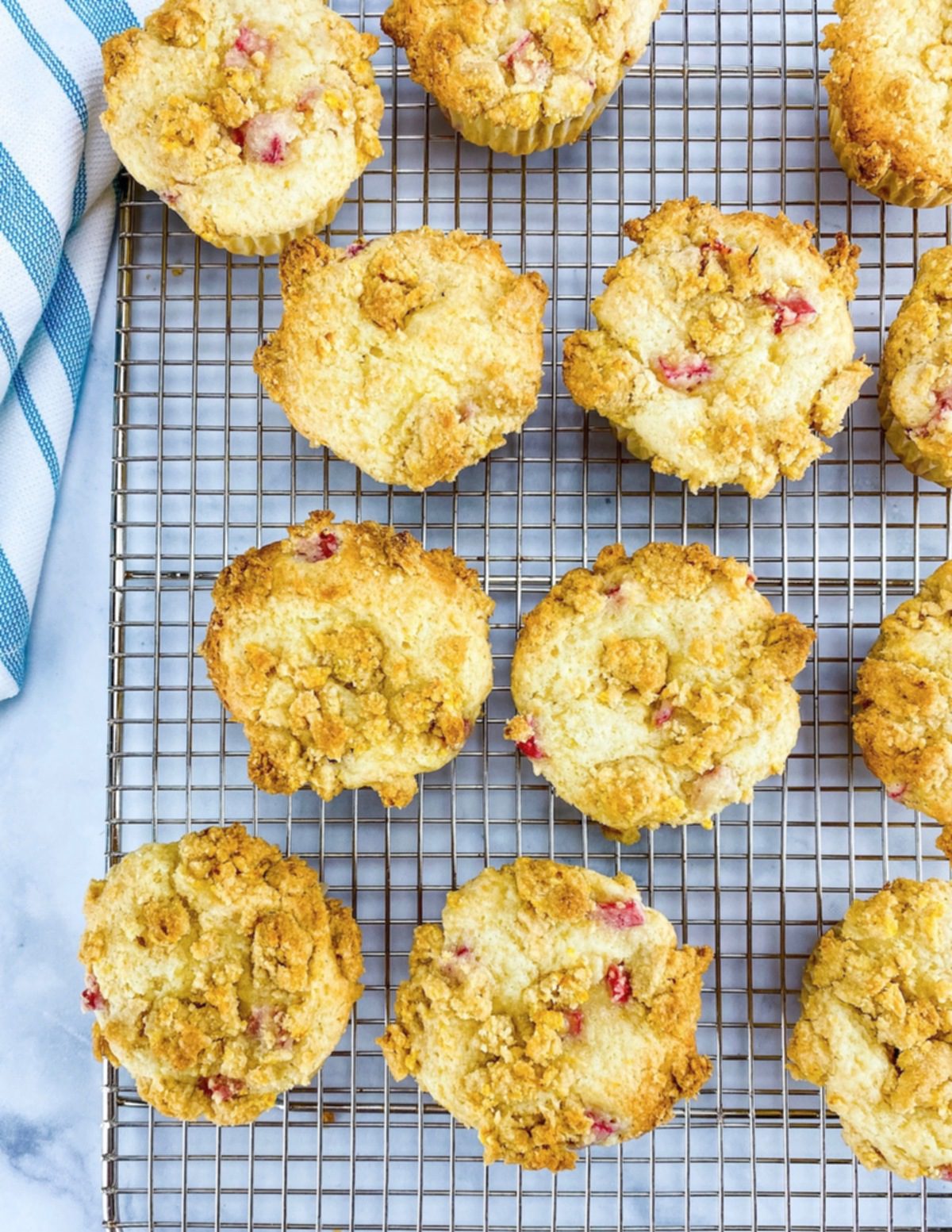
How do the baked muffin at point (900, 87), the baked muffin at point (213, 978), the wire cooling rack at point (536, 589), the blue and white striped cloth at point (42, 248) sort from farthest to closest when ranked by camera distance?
the wire cooling rack at point (536, 589) < the blue and white striped cloth at point (42, 248) < the baked muffin at point (900, 87) < the baked muffin at point (213, 978)

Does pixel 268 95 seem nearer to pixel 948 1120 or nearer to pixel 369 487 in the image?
pixel 369 487

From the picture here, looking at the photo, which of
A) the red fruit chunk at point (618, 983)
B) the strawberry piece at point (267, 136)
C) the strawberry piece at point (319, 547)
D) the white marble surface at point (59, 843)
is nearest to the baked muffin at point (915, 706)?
the red fruit chunk at point (618, 983)

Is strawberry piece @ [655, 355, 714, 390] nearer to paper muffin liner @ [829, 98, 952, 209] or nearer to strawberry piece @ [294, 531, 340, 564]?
paper muffin liner @ [829, 98, 952, 209]

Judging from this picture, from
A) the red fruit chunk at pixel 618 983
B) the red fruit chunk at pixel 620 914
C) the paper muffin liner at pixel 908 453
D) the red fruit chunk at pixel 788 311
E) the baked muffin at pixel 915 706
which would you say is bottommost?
the red fruit chunk at pixel 618 983

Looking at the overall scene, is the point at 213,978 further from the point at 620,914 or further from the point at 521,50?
the point at 521,50

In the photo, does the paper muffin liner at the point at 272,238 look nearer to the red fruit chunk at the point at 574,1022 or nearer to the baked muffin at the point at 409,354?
the baked muffin at the point at 409,354

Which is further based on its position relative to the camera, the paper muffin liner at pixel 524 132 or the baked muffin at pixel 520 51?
the paper muffin liner at pixel 524 132

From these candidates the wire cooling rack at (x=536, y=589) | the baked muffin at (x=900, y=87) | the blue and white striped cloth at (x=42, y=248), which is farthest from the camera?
the wire cooling rack at (x=536, y=589)
